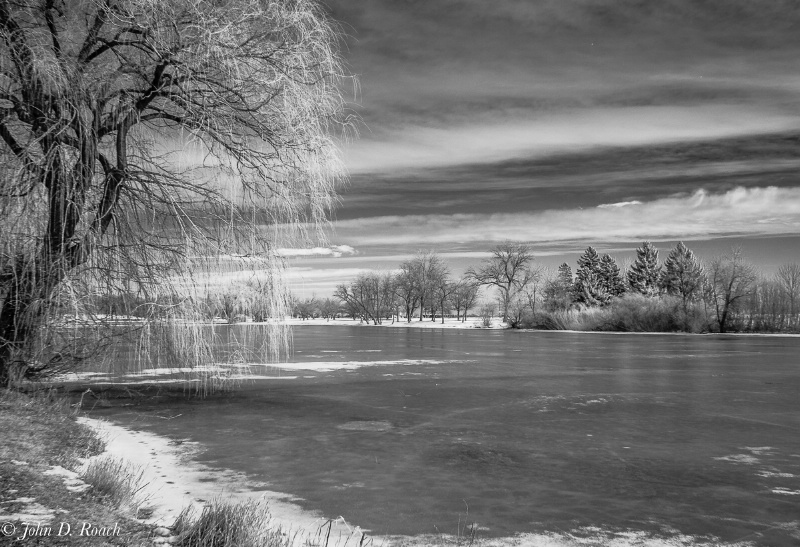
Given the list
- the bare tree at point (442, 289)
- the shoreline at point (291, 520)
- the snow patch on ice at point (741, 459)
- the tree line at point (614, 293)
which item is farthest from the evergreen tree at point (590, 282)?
the shoreline at point (291, 520)

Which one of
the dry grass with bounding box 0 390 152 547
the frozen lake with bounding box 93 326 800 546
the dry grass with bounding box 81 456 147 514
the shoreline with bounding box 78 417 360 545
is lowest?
the frozen lake with bounding box 93 326 800 546

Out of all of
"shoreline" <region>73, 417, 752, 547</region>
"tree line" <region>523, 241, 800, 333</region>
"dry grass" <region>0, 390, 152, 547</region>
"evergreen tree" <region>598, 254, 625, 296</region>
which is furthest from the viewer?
"evergreen tree" <region>598, 254, 625, 296</region>

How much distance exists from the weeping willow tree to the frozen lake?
1.88 m

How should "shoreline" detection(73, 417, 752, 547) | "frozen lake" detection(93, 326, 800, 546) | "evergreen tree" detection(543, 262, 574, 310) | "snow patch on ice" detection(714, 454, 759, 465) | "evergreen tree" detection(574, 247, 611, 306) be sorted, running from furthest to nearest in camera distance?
"evergreen tree" detection(574, 247, 611, 306) → "evergreen tree" detection(543, 262, 574, 310) → "snow patch on ice" detection(714, 454, 759, 465) → "frozen lake" detection(93, 326, 800, 546) → "shoreline" detection(73, 417, 752, 547)

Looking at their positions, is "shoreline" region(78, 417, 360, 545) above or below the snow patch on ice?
above

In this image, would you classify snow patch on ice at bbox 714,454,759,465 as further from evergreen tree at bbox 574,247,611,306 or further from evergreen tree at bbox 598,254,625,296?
evergreen tree at bbox 598,254,625,296

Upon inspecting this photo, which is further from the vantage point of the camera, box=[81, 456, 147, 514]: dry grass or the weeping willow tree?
the weeping willow tree

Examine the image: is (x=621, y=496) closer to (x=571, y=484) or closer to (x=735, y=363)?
(x=571, y=484)

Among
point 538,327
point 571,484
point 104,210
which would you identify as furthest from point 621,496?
point 538,327

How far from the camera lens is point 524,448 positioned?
7.54 metres

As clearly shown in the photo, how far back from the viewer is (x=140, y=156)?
26.0 ft

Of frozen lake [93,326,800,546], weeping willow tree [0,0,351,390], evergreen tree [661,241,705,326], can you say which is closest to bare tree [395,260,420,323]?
evergreen tree [661,241,705,326]

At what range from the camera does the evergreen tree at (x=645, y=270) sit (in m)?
85.7

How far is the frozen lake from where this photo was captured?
5.14m
